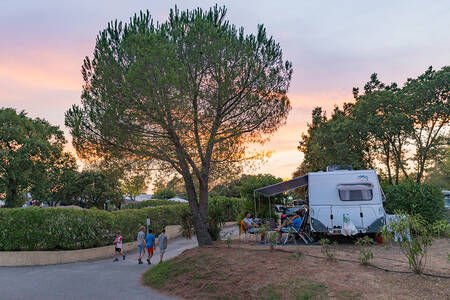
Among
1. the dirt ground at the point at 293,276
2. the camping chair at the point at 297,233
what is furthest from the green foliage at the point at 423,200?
the camping chair at the point at 297,233

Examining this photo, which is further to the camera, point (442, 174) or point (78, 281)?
point (442, 174)

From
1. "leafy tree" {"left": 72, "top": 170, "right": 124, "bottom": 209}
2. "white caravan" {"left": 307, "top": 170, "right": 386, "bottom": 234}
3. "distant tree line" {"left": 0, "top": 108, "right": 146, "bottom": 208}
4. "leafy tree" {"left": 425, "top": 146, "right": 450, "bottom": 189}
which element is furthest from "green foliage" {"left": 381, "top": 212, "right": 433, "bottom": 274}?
"leafy tree" {"left": 72, "top": 170, "right": 124, "bottom": 209}

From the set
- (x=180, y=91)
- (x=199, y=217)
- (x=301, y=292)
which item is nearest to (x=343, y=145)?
(x=199, y=217)

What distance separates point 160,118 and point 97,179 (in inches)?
1601

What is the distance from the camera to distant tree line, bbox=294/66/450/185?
2600 centimetres

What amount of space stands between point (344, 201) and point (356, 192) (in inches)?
23.3

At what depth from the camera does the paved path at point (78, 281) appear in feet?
32.9

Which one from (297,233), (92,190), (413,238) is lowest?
(297,233)

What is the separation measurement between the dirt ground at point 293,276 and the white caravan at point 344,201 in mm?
1053

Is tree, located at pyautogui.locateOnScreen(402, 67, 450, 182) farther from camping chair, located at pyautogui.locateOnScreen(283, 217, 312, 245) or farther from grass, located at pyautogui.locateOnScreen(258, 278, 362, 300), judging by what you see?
grass, located at pyautogui.locateOnScreen(258, 278, 362, 300)

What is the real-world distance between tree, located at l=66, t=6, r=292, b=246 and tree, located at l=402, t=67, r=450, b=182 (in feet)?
53.8

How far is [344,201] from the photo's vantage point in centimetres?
1357

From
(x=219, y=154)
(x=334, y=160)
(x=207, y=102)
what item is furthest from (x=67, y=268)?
(x=334, y=160)

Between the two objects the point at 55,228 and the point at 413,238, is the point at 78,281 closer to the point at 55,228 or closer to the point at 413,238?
the point at 55,228
